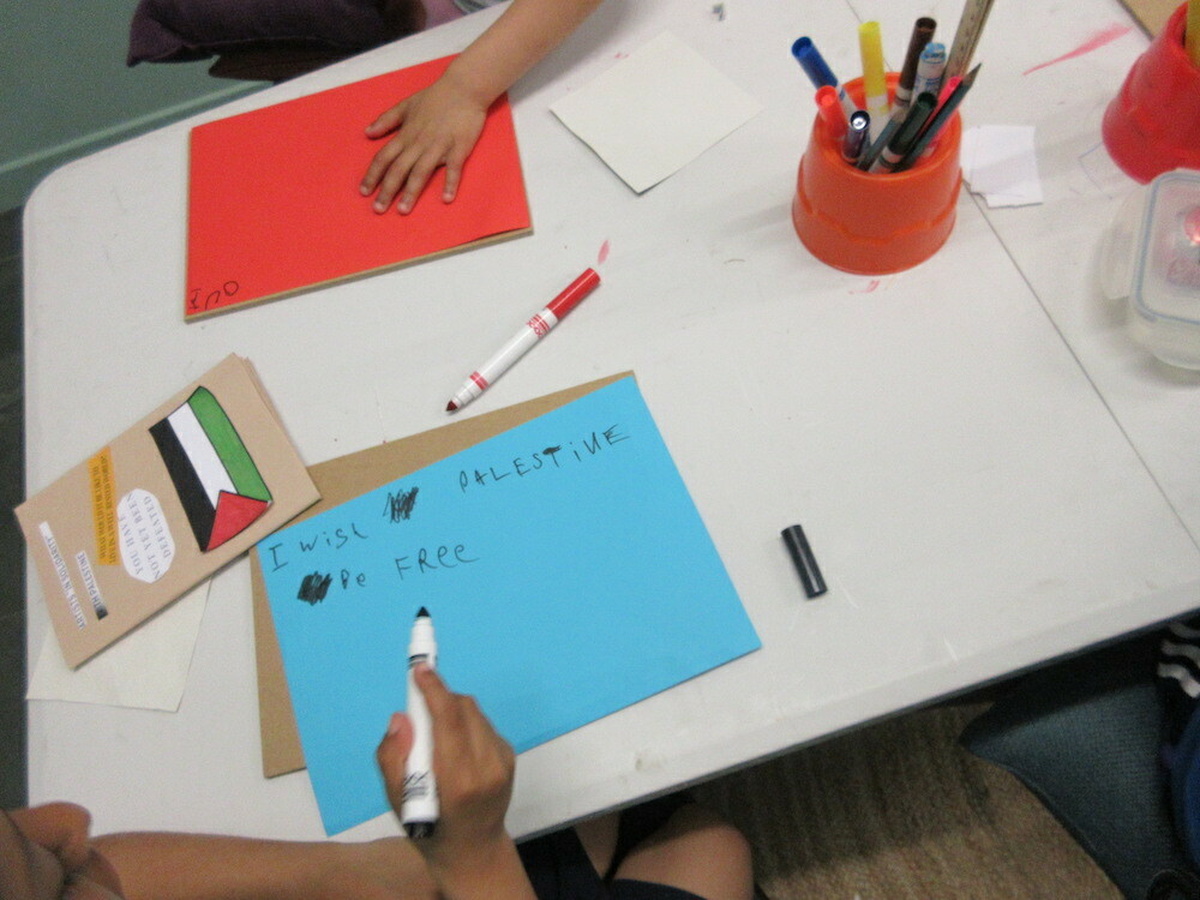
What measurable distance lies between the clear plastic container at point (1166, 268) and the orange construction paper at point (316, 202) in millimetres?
437

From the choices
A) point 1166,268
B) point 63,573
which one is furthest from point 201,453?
point 1166,268

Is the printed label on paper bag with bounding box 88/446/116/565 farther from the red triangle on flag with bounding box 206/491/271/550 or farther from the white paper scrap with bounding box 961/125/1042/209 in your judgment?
the white paper scrap with bounding box 961/125/1042/209

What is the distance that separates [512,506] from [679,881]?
389 millimetres

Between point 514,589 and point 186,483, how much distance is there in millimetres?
275

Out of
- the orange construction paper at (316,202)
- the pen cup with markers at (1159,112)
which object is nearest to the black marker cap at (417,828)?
the orange construction paper at (316,202)

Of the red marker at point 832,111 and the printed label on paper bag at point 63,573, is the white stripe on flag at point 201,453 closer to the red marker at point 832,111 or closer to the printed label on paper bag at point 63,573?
the printed label on paper bag at point 63,573

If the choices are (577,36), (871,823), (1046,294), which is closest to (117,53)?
(577,36)

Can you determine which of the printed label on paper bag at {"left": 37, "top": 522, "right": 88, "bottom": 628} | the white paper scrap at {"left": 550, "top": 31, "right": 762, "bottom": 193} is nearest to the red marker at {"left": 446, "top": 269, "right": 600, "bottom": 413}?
the white paper scrap at {"left": 550, "top": 31, "right": 762, "bottom": 193}

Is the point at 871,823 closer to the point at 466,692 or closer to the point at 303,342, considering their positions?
the point at 466,692

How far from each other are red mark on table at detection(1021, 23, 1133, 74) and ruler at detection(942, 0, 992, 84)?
214mm

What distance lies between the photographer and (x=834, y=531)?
514mm

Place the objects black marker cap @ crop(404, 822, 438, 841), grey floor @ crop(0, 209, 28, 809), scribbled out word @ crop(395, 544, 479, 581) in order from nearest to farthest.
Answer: black marker cap @ crop(404, 822, 438, 841)
scribbled out word @ crop(395, 544, 479, 581)
grey floor @ crop(0, 209, 28, 809)

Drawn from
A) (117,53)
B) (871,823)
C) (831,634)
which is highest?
(117,53)

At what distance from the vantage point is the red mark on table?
24.9 inches
